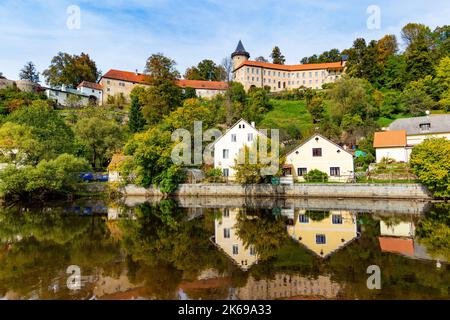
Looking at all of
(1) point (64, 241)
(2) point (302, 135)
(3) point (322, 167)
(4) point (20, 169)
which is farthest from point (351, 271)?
(2) point (302, 135)

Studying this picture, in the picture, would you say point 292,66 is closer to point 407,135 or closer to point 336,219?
point 407,135

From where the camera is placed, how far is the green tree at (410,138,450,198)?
25.0 m

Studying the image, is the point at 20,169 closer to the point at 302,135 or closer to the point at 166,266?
the point at 166,266

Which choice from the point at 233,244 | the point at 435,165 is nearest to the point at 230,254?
the point at 233,244

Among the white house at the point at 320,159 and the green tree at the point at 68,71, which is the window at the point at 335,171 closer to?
the white house at the point at 320,159

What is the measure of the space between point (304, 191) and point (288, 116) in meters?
36.1

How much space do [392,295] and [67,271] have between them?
33.0ft

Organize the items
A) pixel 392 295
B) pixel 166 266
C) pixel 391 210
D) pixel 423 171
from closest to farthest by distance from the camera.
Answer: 1. pixel 392 295
2. pixel 166 266
3. pixel 391 210
4. pixel 423 171

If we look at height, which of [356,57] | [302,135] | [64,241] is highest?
[356,57]

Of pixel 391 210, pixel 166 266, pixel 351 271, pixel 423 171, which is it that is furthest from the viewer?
pixel 423 171

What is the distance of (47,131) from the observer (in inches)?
A: 1590

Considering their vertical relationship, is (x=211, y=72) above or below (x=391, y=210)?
above

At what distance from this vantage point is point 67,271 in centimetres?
1052

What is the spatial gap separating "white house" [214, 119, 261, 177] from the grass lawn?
16.6 meters
